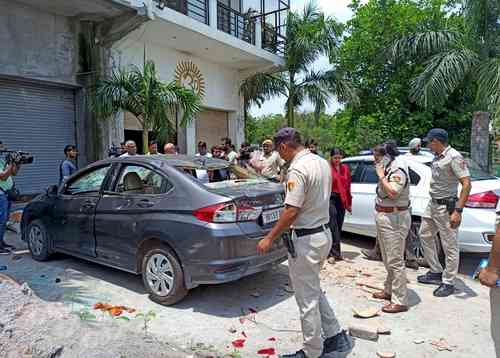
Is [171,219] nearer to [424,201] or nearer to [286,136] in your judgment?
[286,136]

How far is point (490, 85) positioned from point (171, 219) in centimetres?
894

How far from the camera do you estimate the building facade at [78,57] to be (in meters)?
8.75

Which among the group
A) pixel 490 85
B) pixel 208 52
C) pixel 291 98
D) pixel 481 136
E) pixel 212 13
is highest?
pixel 212 13

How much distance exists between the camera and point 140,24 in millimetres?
9906

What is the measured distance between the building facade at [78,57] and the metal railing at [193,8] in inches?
1.4

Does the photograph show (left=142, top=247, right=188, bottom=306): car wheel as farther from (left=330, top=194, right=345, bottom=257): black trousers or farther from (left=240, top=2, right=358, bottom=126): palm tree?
(left=240, top=2, right=358, bottom=126): palm tree

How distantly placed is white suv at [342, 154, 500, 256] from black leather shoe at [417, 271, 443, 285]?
623 mm

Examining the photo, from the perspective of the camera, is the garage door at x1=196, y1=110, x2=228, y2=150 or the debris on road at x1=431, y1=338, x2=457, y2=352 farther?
the garage door at x1=196, y1=110, x2=228, y2=150

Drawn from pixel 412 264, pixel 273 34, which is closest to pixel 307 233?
pixel 412 264

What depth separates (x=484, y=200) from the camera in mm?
4980

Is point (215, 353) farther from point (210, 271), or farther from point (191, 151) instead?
point (191, 151)

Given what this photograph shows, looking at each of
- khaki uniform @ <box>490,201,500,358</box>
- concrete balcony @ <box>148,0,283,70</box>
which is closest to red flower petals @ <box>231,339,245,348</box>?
khaki uniform @ <box>490,201,500,358</box>

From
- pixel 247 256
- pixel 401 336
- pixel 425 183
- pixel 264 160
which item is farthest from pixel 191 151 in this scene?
pixel 401 336

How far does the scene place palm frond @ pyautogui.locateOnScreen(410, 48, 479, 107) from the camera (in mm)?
10766
